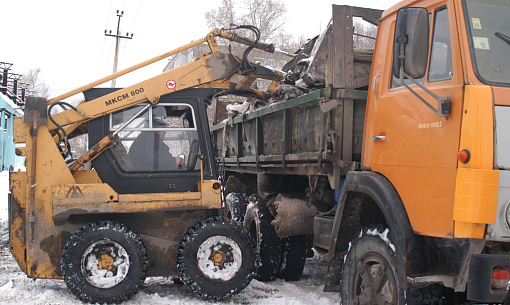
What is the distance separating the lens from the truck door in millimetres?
3170

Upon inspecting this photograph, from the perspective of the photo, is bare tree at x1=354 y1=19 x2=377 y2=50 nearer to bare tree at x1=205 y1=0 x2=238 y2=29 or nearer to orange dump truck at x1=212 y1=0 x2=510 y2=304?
orange dump truck at x1=212 y1=0 x2=510 y2=304

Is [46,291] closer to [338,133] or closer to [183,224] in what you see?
[183,224]

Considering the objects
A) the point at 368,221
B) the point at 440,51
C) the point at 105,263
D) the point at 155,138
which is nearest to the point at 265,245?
the point at 155,138

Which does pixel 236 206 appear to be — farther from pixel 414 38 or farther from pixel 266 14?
pixel 266 14

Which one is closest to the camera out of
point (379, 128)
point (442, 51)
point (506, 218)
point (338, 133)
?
point (506, 218)

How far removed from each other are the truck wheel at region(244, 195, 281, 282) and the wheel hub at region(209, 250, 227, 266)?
41.3 inches

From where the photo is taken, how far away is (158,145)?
5855 mm

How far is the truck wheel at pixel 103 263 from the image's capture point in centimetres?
521

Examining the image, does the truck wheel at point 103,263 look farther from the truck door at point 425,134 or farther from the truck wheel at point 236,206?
the truck door at point 425,134

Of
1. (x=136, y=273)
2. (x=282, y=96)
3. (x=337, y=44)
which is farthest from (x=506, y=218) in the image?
(x=136, y=273)

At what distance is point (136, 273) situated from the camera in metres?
Result: 5.32

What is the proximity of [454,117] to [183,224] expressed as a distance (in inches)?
140

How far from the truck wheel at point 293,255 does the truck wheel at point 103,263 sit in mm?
1974

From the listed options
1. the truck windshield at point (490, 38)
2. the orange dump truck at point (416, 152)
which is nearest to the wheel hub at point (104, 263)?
the orange dump truck at point (416, 152)
